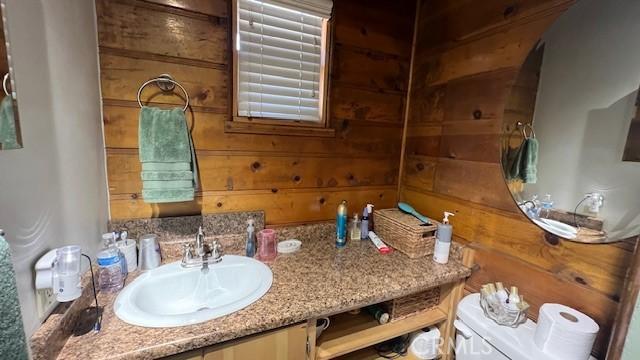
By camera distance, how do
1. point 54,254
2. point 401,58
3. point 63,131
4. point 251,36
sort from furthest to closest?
1. point 401,58
2. point 251,36
3. point 63,131
4. point 54,254

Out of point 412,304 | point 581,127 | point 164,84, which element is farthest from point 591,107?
point 164,84

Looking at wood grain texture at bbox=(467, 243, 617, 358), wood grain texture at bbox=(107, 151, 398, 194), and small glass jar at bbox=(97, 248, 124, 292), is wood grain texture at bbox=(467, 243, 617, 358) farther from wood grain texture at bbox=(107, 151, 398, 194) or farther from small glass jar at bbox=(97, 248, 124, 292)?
small glass jar at bbox=(97, 248, 124, 292)

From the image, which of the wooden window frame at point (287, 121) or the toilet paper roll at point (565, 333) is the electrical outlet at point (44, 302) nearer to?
the wooden window frame at point (287, 121)

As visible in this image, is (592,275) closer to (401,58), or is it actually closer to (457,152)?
(457,152)

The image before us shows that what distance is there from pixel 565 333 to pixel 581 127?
655mm

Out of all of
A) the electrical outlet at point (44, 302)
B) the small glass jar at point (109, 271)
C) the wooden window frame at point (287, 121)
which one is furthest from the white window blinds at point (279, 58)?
the electrical outlet at point (44, 302)

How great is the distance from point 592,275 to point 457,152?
2.17ft

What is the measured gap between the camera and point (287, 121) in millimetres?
1322

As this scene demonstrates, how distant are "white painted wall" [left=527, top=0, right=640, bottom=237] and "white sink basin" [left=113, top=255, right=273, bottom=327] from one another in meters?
1.13

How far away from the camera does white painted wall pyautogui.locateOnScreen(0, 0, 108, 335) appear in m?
0.60

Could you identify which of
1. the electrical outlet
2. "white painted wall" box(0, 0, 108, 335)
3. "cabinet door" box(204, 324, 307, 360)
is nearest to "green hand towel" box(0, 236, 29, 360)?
"white painted wall" box(0, 0, 108, 335)

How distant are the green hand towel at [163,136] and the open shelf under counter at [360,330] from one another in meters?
0.92

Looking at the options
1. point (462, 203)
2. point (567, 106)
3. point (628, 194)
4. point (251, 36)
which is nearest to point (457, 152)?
point (462, 203)

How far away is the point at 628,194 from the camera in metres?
0.80
